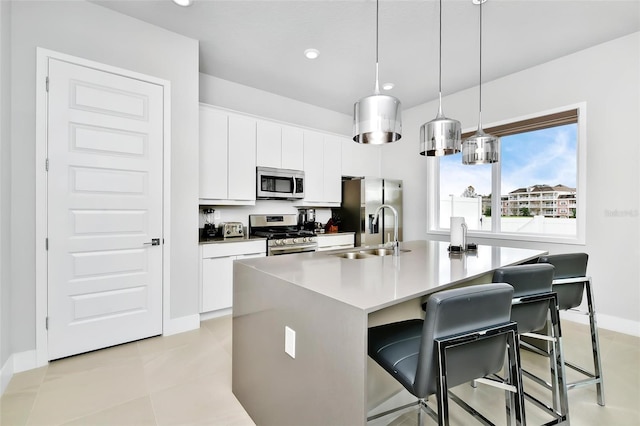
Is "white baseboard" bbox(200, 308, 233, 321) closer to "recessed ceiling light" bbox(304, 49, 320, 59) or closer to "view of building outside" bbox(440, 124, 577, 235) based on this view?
"recessed ceiling light" bbox(304, 49, 320, 59)

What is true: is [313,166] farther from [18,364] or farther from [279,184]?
[18,364]

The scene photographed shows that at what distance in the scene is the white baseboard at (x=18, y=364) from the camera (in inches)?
79.5

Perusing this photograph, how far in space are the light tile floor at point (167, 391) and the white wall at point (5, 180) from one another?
358mm

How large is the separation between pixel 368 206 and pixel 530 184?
82.2 inches

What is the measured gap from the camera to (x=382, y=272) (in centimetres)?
158

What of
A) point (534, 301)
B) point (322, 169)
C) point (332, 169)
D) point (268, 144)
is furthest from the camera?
point (332, 169)

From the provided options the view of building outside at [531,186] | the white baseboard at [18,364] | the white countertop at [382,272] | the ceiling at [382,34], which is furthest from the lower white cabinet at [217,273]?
the view of building outside at [531,186]

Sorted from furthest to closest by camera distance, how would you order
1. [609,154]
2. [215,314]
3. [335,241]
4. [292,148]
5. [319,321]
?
[335,241] → [292,148] → [215,314] → [609,154] → [319,321]

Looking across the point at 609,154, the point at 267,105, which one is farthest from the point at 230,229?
the point at 609,154

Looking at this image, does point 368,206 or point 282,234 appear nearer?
point 282,234

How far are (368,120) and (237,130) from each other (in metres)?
2.47

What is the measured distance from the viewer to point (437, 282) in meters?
1.37

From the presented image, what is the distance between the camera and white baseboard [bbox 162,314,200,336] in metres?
2.84

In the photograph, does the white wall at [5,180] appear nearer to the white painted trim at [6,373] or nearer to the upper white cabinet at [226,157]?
the white painted trim at [6,373]
